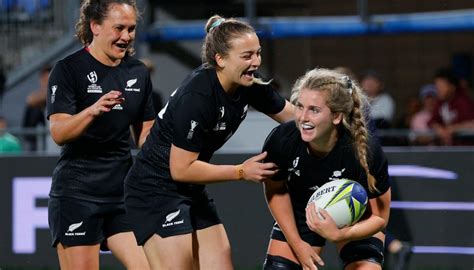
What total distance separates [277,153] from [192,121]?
512 mm

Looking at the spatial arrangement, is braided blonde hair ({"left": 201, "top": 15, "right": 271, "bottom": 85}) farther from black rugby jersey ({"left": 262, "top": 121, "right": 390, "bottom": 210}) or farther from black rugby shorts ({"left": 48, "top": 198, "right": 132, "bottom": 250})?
black rugby shorts ({"left": 48, "top": 198, "right": 132, "bottom": 250})

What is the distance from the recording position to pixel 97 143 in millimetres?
7035

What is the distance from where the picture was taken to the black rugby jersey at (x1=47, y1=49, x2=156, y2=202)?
6.95m

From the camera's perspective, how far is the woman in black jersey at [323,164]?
6.15 meters

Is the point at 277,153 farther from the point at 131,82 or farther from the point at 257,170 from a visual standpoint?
the point at 131,82

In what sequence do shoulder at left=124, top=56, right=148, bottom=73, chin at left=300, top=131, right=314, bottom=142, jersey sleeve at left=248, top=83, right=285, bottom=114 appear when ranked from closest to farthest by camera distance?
chin at left=300, top=131, right=314, bottom=142
jersey sleeve at left=248, top=83, right=285, bottom=114
shoulder at left=124, top=56, right=148, bottom=73

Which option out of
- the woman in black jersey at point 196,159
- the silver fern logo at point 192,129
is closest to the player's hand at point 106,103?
the woman in black jersey at point 196,159

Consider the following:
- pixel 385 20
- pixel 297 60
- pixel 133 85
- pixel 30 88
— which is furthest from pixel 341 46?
pixel 133 85

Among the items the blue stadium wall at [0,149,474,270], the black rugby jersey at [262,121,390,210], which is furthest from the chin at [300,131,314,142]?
the blue stadium wall at [0,149,474,270]

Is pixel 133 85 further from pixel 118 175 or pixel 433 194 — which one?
pixel 433 194

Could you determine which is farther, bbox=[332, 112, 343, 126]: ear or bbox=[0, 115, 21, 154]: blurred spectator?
bbox=[0, 115, 21, 154]: blurred spectator

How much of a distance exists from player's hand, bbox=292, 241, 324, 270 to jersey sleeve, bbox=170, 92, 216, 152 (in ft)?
2.61

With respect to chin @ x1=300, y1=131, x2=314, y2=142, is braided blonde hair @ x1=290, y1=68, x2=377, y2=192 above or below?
above

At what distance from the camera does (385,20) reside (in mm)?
14906
